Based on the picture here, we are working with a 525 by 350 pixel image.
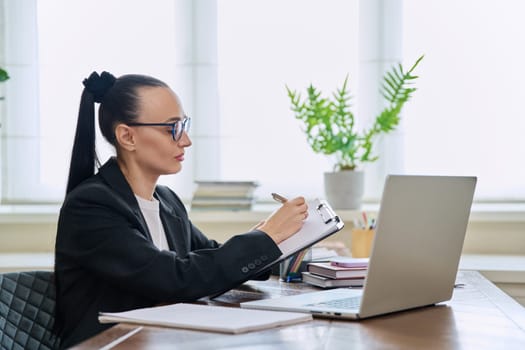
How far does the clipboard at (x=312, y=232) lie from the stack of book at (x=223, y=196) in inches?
57.5

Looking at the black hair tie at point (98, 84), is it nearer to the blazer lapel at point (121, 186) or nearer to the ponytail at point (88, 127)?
the ponytail at point (88, 127)

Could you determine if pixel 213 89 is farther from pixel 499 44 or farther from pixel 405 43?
pixel 499 44

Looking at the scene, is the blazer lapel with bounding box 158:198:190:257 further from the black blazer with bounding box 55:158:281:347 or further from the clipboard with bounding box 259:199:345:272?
the clipboard with bounding box 259:199:345:272

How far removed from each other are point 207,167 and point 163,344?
7.43 ft

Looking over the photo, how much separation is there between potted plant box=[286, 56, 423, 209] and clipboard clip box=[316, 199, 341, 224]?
134cm

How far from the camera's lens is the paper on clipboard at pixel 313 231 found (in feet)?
5.62

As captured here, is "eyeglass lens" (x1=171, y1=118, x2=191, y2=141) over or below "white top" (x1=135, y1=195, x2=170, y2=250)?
over

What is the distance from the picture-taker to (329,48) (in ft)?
11.3

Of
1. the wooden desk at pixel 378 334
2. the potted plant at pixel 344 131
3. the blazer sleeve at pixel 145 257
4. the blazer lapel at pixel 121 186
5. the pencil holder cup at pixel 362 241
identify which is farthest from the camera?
the potted plant at pixel 344 131

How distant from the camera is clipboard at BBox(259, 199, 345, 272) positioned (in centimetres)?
171

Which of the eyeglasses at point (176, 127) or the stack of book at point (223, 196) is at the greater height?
the eyeglasses at point (176, 127)

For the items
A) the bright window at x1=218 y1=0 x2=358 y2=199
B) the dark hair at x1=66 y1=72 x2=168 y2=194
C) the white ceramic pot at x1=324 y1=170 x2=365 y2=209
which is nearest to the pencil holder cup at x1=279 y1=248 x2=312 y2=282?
the dark hair at x1=66 y1=72 x2=168 y2=194

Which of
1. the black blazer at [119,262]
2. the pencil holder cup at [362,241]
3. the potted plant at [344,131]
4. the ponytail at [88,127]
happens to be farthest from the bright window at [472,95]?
the black blazer at [119,262]

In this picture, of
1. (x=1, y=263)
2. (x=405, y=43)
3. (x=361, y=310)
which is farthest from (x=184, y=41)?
(x=361, y=310)
